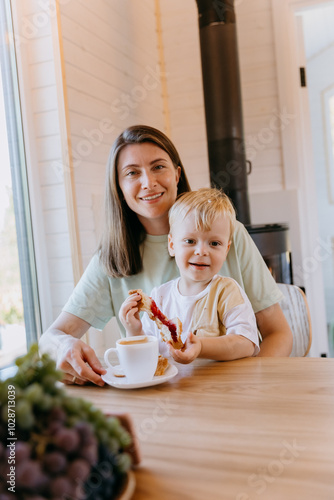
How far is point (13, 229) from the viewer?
2.25 metres

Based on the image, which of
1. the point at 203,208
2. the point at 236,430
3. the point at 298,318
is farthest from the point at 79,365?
the point at 298,318

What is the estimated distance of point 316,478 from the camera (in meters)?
0.59

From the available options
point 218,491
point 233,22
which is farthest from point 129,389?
point 233,22

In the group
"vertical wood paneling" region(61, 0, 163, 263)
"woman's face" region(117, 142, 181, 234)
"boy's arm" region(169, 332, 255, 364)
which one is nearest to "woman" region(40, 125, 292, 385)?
"woman's face" region(117, 142, 181, 234)

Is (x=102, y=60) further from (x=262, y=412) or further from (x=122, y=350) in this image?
(x=262, y=412)

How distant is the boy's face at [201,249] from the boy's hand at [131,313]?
0.21 m

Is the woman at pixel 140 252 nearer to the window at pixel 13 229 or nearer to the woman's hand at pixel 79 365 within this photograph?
the woman's hand at pixel 79 365

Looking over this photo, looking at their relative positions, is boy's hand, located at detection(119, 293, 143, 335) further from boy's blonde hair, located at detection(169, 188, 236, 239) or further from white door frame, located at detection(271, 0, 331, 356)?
white door frame, located at detection(271, 0, 331, 356)

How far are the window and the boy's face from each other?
1046 mm

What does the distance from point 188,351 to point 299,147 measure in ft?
9.07

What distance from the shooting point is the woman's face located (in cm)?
164

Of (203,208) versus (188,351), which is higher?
(203,208)

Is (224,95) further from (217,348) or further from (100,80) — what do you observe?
(217,348)

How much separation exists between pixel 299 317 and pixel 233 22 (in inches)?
85.8
